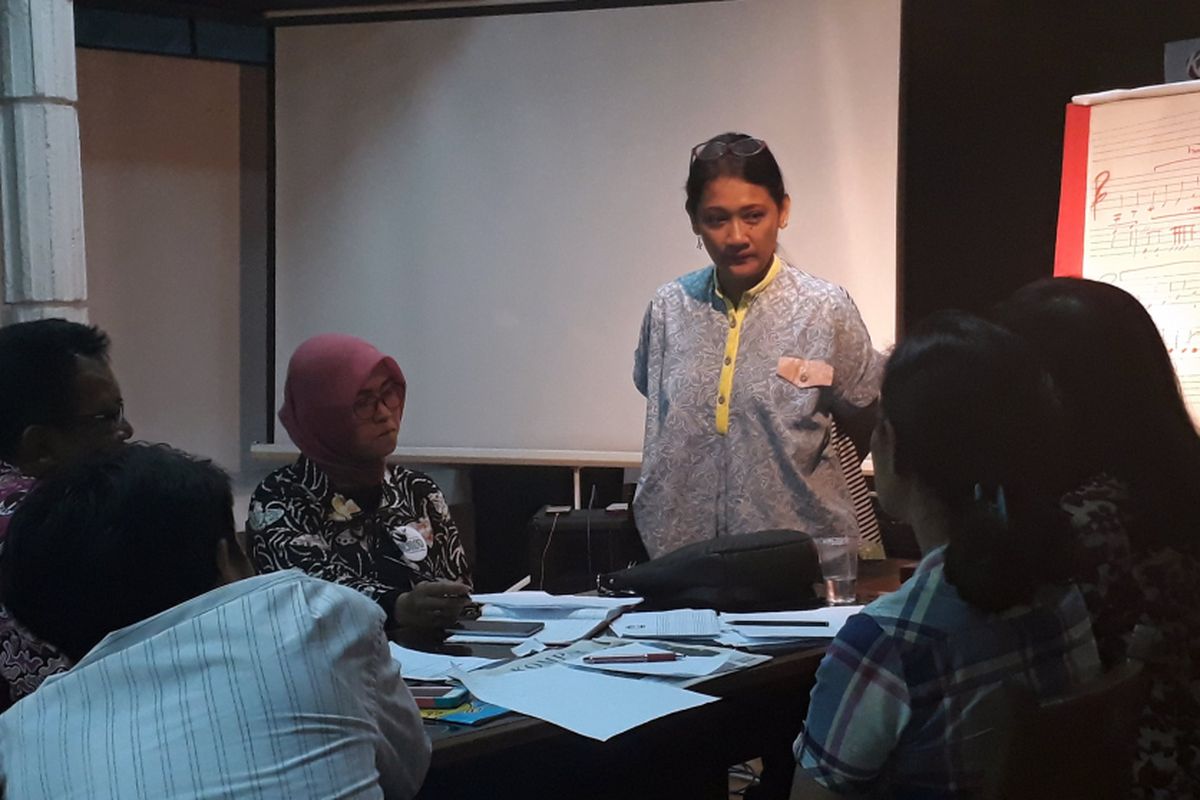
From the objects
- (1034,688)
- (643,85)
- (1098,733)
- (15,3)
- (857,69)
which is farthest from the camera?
(643,85)

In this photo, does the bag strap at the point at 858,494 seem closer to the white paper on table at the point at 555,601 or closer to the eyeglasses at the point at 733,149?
the eyeglasses at the point at 733,149

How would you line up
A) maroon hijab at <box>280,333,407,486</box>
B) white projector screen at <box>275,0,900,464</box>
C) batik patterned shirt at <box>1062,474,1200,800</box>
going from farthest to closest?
white projector screen at <box>275,0,900,464</box> < maroon hijab at <box>280,333,407,486</box> < batik patterned shirt at <box>1062,474,1200,800</box>

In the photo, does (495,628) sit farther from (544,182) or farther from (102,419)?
(544,182)

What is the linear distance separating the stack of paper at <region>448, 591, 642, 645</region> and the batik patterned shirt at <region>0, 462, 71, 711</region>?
1.86 ft

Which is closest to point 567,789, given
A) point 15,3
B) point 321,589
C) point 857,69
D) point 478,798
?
point 478,798

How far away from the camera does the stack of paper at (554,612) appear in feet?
6.28

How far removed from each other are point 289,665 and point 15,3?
8.77ft

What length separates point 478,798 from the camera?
167cm

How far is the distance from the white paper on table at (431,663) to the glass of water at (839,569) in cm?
65

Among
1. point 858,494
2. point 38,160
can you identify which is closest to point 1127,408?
point 858,494

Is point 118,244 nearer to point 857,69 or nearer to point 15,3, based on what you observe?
point 15,3

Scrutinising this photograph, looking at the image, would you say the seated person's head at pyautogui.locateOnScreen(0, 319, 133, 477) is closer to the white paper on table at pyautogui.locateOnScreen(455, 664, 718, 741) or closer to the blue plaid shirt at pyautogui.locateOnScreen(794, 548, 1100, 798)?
the white paper on table at pyautogui.locateOnScreen(455, 664, 718, 741)

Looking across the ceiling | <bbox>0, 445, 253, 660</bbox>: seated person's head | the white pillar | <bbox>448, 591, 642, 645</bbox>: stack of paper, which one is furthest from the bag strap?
the white pillar

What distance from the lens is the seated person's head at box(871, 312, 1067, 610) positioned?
120 centimetres
